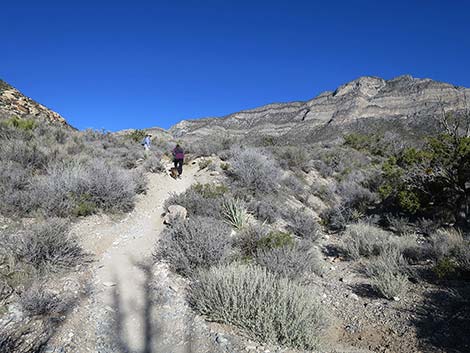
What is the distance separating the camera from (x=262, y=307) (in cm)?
386

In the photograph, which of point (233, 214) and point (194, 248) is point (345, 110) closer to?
point (233, 214)

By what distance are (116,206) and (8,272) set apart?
3.76 m

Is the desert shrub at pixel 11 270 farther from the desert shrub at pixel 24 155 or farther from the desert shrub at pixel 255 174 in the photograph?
the desert shrub at pixel 255 174

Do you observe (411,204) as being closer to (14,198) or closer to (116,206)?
(116,206)

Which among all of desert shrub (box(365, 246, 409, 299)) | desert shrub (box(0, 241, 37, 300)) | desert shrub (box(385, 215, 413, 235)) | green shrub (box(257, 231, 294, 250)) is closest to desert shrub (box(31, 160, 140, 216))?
desert shrub (box(0, 241, 37, 300))

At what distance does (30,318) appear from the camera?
12.1 feet

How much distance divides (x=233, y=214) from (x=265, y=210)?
4.68 feet

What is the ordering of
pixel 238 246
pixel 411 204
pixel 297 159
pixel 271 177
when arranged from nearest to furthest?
pixel 238 246 < pixel 411 204 < pixel 271 177 < pixel 297 159

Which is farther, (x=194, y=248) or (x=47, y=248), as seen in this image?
(x=194, y=248)

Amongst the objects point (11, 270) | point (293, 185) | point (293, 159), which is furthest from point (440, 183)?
point (11, 270)

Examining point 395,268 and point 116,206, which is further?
point 116,206

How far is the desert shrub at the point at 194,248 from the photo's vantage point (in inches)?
209

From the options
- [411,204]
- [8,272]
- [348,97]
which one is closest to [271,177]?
[411,204]

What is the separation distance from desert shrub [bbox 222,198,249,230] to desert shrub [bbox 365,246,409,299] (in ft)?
10.3
